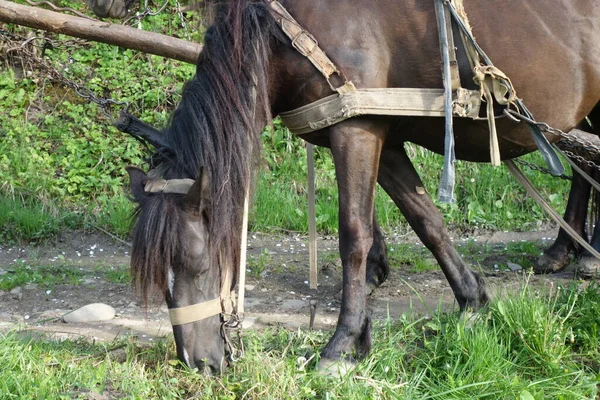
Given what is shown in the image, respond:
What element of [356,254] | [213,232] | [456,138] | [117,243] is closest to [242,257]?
[213,232]

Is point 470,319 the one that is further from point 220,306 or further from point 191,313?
point 191,313

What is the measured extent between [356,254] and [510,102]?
38.8 inches

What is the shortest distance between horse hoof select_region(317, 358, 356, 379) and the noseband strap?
0.55 metres

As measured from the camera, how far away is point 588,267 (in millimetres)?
4879


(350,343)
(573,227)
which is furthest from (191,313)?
(573,227)

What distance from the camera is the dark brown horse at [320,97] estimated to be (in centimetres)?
325

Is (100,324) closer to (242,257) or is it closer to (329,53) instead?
(242,257)

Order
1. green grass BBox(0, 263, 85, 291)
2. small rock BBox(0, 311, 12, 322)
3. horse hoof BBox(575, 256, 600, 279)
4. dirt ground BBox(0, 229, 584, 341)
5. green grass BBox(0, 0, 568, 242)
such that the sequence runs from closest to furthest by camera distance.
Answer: dirt ground BBox(0, 229, 584, 341) < small rock BBox(0, 311, 12, 322) < horse hoof BBox(575, 256, 600, 279) < green grass BBox(0, 263, 85, 291) < green grass BBox(0, 0, 568, 242)

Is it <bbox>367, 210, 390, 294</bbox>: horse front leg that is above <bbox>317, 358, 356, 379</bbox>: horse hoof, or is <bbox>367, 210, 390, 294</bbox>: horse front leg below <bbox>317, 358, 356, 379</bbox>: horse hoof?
above

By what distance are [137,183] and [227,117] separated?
50 cm

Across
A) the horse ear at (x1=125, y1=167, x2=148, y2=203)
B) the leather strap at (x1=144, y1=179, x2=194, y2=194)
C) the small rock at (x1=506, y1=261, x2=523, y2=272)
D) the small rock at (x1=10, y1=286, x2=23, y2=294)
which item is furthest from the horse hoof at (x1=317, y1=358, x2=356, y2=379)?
the small rock at (x1=10, y1=286, x2=23, y2=294)

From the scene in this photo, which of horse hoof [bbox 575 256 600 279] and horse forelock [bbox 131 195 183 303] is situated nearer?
horse forelock [bbox 131 195 183 303]

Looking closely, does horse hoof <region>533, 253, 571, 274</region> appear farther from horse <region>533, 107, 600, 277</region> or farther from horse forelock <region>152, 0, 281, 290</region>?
horse forelock <region>152, 0, 281, 290</region>

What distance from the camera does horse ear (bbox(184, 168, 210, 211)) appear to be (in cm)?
317
